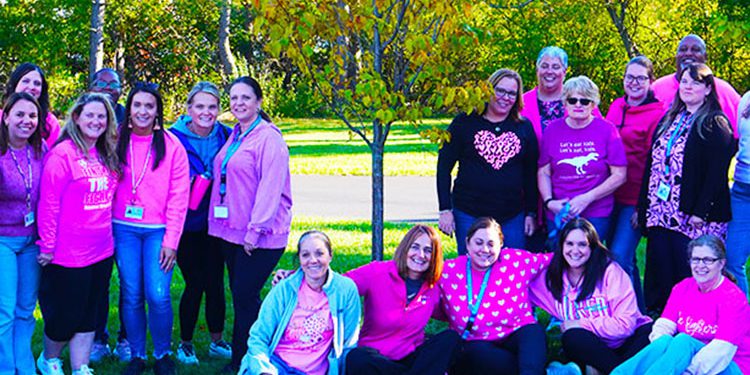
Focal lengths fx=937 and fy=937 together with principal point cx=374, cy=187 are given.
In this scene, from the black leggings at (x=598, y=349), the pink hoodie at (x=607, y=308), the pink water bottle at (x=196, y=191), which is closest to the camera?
the black leggings at (x=598, y=349)

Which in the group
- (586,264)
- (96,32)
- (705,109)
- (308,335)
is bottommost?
(308,335)

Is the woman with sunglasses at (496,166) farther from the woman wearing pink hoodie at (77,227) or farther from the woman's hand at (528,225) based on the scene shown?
the woman wearing pink hoodie at (77,227)

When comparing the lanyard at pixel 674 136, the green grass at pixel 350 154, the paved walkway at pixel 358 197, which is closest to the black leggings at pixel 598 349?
the lanyard at pixel 674 136

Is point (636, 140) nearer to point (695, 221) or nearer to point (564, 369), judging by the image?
point (695, 221)

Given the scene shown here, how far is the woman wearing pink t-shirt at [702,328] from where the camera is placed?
5.32 metres

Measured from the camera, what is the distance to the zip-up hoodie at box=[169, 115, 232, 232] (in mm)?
6320

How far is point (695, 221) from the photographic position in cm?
606

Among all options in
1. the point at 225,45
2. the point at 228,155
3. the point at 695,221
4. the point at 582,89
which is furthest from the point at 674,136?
the point at 225,45

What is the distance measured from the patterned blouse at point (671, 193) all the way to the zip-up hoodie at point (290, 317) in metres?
2.15

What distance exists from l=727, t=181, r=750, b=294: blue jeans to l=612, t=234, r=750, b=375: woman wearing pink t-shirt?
1.00m

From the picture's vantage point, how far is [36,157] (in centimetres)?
566

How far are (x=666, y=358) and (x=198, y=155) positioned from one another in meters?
3.26

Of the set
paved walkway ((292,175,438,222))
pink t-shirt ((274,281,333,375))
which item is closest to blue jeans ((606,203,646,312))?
pink t-shirt ((274,281,333,375))

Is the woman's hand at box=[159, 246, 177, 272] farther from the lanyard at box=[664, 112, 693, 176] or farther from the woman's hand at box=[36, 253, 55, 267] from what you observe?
the lanyard at box=[664, 112, 693, 176]
